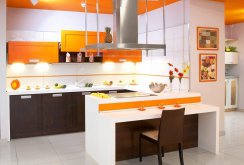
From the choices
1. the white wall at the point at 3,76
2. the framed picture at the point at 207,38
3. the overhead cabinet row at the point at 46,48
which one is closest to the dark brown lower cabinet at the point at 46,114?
the white wall at the point at 3,76

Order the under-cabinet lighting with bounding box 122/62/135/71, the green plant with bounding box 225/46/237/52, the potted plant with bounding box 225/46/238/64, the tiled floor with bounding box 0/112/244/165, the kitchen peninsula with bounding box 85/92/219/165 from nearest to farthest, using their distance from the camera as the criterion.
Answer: the kitchen peninsula with bounding box 85/92/219/165
the tiled floor with bounding box 0/112/244/165
the under-cabinet lighting with bounding box 122/62/135/71
the potted plant with bounding box 225/46/238/64
the green plant with bounding box 225/46/237/52

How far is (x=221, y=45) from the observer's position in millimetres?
5793

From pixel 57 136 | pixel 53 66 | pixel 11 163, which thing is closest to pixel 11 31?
pixel 53 66

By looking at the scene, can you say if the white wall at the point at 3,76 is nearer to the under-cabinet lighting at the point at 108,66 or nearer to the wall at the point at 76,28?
the wall at the point at 76,28

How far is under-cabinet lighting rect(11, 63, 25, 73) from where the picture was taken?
20.1ft

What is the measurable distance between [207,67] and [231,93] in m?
3.25

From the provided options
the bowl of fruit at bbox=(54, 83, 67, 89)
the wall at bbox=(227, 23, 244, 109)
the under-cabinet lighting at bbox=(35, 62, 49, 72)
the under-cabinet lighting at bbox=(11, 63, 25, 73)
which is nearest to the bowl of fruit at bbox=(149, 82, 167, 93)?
the bowl of fruit at bbox=(54, 83, 67, 89)

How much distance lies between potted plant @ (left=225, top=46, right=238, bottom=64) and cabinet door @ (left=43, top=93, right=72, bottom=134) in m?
4.99

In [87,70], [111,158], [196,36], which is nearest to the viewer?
[111,158]

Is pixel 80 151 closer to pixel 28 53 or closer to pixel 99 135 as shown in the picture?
pixel 99 135

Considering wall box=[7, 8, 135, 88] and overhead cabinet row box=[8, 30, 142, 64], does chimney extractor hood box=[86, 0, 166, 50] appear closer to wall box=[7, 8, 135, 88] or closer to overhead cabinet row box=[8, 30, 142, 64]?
overhead cabinet row box=[8, 30, 142, 64]

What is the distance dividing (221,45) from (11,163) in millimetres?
4498

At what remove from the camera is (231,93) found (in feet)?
27.6

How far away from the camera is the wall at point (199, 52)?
5445mm
